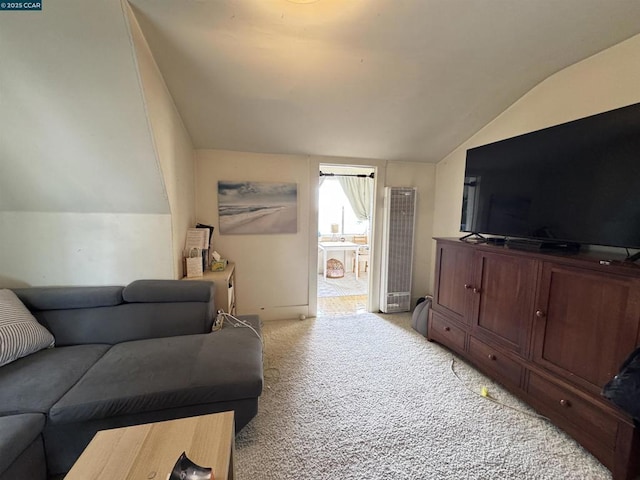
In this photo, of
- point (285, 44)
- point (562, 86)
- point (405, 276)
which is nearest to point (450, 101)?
point (562, 86)

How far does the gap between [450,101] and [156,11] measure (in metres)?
2.20

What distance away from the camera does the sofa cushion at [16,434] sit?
98cm

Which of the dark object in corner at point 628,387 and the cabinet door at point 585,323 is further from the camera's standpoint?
the cabinet door at point 585,323

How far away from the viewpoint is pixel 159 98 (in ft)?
6.20

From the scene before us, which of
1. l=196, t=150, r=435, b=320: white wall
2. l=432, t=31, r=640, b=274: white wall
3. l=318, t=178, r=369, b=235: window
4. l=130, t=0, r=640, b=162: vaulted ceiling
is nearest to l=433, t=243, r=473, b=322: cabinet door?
l=196, t=150, r=435, b=320: white wall

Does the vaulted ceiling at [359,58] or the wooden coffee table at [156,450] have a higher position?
the vaulted ceiling at [359,58]

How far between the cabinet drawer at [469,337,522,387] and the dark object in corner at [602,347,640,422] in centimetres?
57

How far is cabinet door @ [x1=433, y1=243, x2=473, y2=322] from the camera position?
2236 mm

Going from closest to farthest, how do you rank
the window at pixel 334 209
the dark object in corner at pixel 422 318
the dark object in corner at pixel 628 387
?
the dark object in corner at pixel 628 387 < the dark object in corner at pixel 422 318 < the window at pixel 334 209

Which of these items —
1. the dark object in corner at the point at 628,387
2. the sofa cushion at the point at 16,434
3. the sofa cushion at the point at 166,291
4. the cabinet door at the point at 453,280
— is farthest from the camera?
the cabinet door at the point at 453,280

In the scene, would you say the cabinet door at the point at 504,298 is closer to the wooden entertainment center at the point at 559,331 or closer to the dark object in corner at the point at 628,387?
the wooden entertainment center at the point at 559,331

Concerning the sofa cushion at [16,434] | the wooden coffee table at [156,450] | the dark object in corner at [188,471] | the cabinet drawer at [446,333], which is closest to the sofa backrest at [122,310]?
the sofa cushion at [16,434]

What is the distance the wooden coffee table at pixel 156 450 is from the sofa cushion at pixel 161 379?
10.8 inches

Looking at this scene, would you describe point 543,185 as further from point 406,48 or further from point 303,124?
point 303,124
